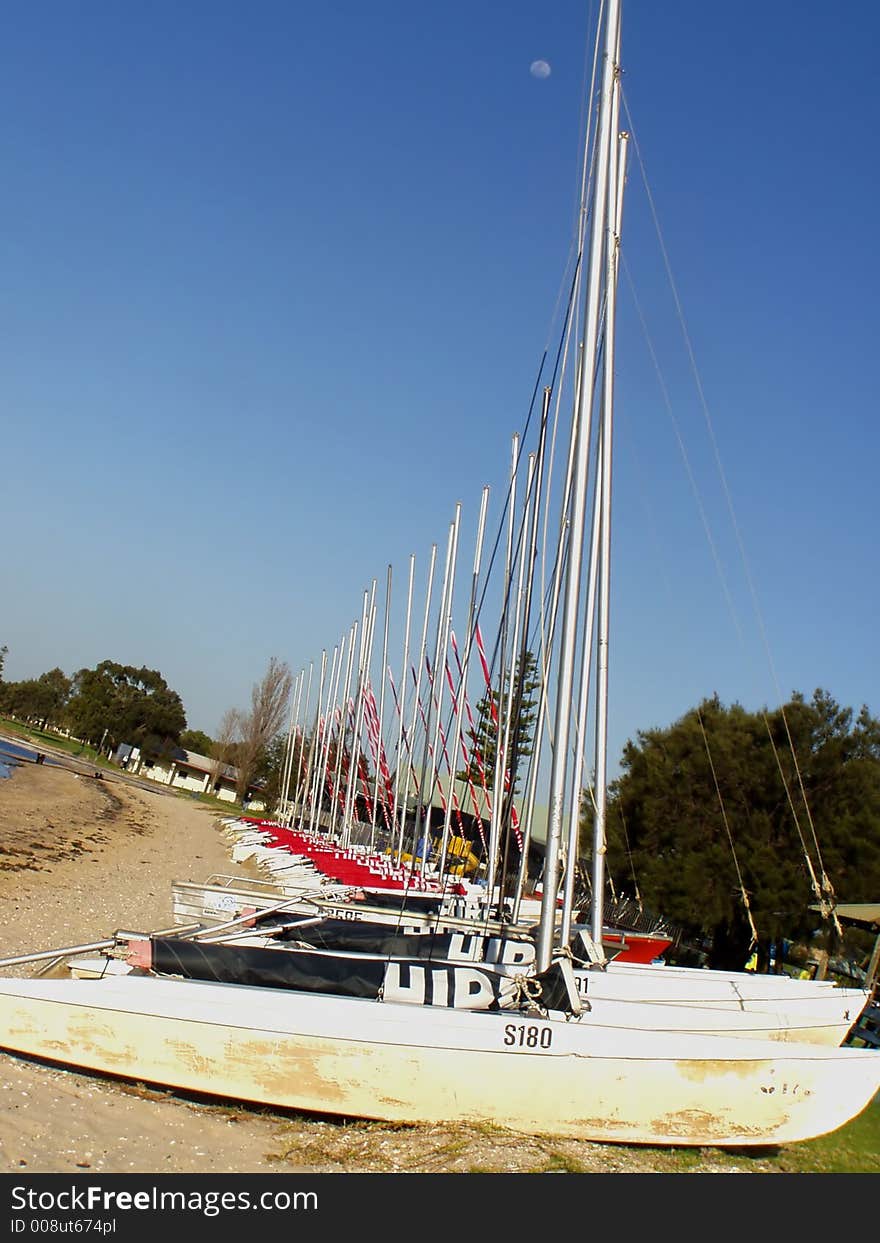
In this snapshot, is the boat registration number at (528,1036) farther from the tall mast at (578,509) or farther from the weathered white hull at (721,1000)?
the weathered white hull at (721,1000)

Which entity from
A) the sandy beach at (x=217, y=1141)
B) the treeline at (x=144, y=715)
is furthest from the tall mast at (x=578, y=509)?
the treeline at (x=144, y=715)

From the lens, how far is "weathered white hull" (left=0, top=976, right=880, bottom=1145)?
8562 mm

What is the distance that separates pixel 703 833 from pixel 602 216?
1699cm

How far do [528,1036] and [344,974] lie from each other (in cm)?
209

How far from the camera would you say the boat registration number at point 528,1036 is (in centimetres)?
865

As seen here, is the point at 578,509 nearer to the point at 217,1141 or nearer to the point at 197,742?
the point at 217,1141

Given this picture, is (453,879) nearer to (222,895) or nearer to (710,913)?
(710,913)

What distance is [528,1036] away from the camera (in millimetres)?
8680

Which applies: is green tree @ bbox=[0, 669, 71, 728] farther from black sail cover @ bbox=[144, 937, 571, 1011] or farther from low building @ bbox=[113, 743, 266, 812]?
black sail cover @ bbox=[144, 937, 571, 1011]

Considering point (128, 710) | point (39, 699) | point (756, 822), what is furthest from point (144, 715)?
point (756, 822)

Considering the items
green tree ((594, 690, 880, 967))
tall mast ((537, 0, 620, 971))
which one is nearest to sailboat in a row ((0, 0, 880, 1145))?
tall mast ((537, 0, 620, 971))

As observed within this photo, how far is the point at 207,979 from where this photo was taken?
9828mm

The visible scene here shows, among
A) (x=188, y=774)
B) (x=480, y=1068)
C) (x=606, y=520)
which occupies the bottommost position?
(x=480, y=1068)
